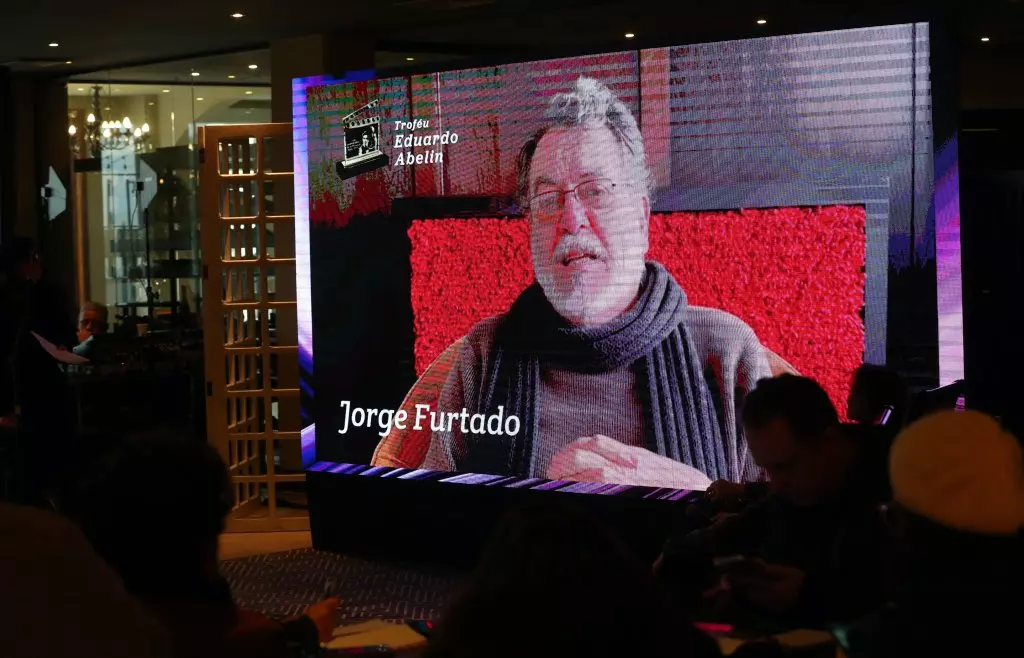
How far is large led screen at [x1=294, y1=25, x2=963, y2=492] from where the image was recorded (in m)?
4.43

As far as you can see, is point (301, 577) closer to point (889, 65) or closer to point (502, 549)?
point (889, 65)

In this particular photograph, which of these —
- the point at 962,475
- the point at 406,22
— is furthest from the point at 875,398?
the point at 406,22

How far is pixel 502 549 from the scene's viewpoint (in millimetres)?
1220

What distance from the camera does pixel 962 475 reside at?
1578mm

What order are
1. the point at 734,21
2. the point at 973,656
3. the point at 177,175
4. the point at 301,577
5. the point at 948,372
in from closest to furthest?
the point at 973,656, the point at 948,372, the point at 301,577, the point at 734,21, the point at 177,175

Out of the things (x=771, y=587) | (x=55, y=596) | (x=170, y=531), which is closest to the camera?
(x=55, y=596)

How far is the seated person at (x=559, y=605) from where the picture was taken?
3.71 feet

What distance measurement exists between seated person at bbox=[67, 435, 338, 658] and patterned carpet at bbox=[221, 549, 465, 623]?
2.91 meters

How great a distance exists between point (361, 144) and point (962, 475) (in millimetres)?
4301

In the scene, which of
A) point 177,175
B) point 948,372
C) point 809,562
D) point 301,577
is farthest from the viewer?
point 177,175

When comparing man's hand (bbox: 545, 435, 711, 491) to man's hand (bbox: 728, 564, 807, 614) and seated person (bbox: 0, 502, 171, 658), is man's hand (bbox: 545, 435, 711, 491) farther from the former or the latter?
seated person (bbox: 0, 502, 171, 658)

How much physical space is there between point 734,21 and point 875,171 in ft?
11.9

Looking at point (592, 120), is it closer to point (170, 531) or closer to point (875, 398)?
point (875, 398)

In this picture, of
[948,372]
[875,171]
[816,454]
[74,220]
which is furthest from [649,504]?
[74,220]
